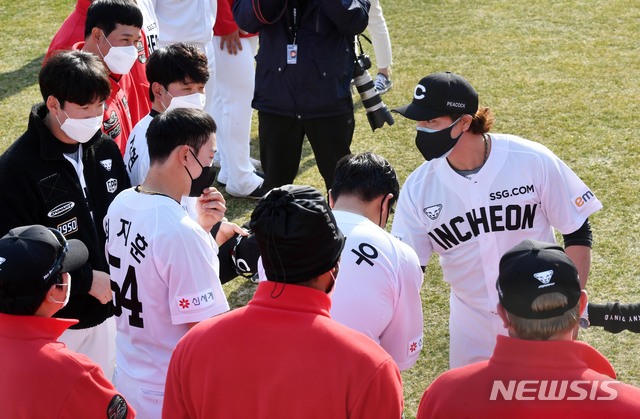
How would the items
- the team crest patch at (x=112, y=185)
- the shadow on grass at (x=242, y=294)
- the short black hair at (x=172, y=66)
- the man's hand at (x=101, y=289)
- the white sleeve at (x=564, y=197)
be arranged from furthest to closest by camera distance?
1. the shadow on grass at (x=242, y=294)
2. the short black hair at (x=172, y=66)
3. the team crest patch at (x=112, y=185)
4. the man's hand at (x=101, y=289)
5. the white sleeve at (x=564, y=197)

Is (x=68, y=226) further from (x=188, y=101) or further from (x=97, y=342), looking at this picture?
(x=188, y=101)

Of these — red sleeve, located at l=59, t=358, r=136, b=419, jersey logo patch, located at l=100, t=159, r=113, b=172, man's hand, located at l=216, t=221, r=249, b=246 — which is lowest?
man's hand, located at l=216, t=221, r=249, b=246

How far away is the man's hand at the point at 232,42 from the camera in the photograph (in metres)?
7.05

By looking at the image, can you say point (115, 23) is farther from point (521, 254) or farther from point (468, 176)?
point (521, 254)

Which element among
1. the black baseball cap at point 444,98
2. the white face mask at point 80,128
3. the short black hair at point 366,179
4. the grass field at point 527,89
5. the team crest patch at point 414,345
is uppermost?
the black baseball cap at point 444,98

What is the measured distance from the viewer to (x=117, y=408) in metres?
2.86

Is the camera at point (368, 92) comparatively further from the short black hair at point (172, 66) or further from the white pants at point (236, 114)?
the short black hair at point (172, 66)

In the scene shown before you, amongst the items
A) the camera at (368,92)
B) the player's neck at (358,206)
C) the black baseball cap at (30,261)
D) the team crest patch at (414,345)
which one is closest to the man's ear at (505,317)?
the team crest patch at (414,345)

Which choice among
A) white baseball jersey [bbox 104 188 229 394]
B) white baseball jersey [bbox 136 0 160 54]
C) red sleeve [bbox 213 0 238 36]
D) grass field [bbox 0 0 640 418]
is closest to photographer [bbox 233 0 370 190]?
white baseball jersey [bbox 136 0 160 54]

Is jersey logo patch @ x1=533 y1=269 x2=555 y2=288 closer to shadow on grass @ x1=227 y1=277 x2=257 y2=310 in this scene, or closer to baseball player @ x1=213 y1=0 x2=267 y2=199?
shadow on grass @ x1=227 y1=277 x2=257 y2=310

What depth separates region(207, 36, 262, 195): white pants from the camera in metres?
6.95

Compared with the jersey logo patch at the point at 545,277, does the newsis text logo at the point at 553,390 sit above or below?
below

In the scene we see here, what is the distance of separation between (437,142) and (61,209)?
172 centimetres

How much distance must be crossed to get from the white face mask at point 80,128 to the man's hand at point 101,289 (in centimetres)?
63
